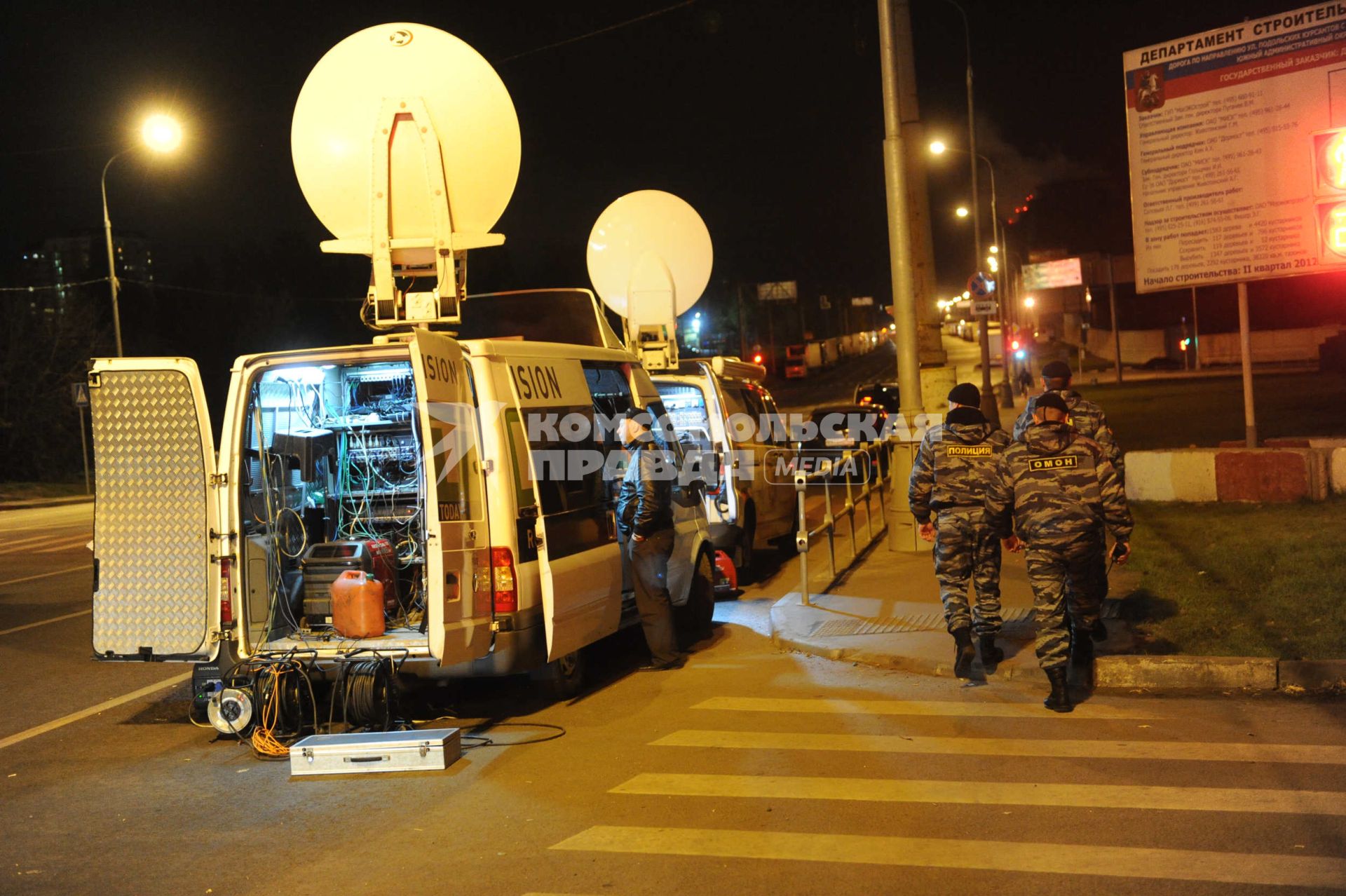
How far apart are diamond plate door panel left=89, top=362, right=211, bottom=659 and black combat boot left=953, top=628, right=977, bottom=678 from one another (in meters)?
4.71

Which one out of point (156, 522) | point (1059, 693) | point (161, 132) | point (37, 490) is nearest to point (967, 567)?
point (1059, 693)

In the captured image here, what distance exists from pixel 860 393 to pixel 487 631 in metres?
31.7

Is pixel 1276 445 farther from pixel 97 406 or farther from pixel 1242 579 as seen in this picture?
pixel 97 406

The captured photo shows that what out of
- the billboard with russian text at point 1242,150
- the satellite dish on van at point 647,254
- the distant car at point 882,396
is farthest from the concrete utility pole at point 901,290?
the distant car at point 882,396

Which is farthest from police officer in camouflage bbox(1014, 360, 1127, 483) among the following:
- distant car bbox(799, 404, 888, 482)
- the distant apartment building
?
the distant apartment building

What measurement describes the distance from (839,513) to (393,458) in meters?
8.75

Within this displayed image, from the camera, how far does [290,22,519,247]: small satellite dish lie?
7.71 m

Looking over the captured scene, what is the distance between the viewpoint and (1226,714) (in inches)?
266

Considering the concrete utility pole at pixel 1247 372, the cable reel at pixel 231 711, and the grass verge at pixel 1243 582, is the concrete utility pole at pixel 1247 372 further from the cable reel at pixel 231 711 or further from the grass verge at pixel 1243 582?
the cable reel at pixel 231 711

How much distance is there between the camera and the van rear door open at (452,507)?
21.4 ft

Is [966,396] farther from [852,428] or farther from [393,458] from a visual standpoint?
[852,428]

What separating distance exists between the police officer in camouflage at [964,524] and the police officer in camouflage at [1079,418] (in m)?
0.29

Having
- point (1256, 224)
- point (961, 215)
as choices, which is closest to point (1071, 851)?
point (1256, 224)

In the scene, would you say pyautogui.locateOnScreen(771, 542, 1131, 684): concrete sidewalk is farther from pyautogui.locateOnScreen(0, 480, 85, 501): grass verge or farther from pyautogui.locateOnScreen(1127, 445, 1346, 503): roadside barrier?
pyautogui.locateOnScreen(0, 480, 85, 501): grass verge
